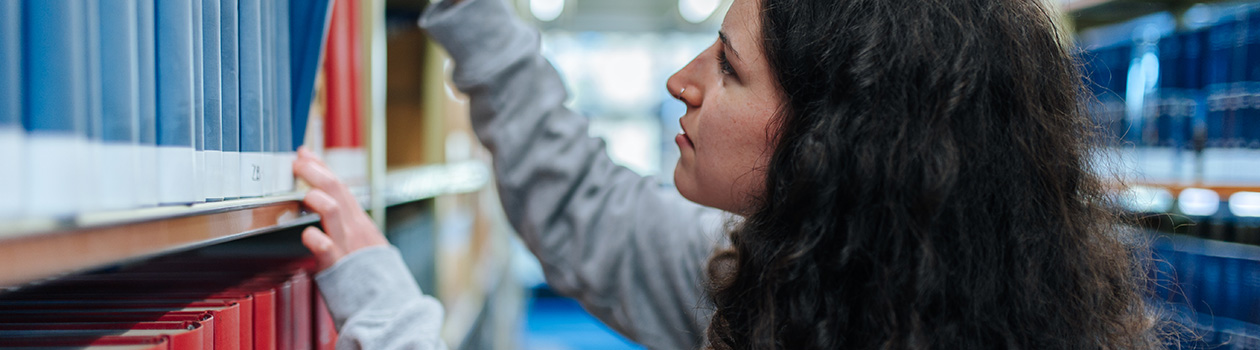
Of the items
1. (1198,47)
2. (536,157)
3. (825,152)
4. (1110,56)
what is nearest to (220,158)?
(825,152)

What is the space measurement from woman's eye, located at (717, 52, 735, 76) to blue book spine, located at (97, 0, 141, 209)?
1.87 ft

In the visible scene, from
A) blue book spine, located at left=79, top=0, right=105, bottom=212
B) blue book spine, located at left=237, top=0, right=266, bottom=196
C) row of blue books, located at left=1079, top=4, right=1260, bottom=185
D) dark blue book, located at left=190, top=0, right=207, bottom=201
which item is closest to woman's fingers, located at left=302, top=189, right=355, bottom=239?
blue book spine, located at left=237, top=0, right=266, bottom=196

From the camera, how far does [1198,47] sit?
4.91ft

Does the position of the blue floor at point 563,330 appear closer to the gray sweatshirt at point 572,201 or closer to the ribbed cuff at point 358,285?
the gray sweatshirt at point 572,201

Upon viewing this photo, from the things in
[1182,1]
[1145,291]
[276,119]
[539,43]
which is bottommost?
[1145,291]

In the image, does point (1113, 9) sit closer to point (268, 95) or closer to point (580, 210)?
point (580, 210)

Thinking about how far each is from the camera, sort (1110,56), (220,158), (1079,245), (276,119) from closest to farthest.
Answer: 1. (220,158)
2. (276,119)
3. (1079,245)
4. (1110,56)

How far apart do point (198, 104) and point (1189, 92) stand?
1767 mm

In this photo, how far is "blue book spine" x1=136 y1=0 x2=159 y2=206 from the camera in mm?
407

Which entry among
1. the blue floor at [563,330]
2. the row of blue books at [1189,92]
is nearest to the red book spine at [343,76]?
the row of blue books at [1189,92]

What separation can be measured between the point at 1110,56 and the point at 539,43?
4.55 ft

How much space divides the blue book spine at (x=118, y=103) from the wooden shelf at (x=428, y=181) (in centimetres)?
71

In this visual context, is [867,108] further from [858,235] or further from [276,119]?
[276,119]

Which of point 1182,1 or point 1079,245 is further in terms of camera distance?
point 1182,1
